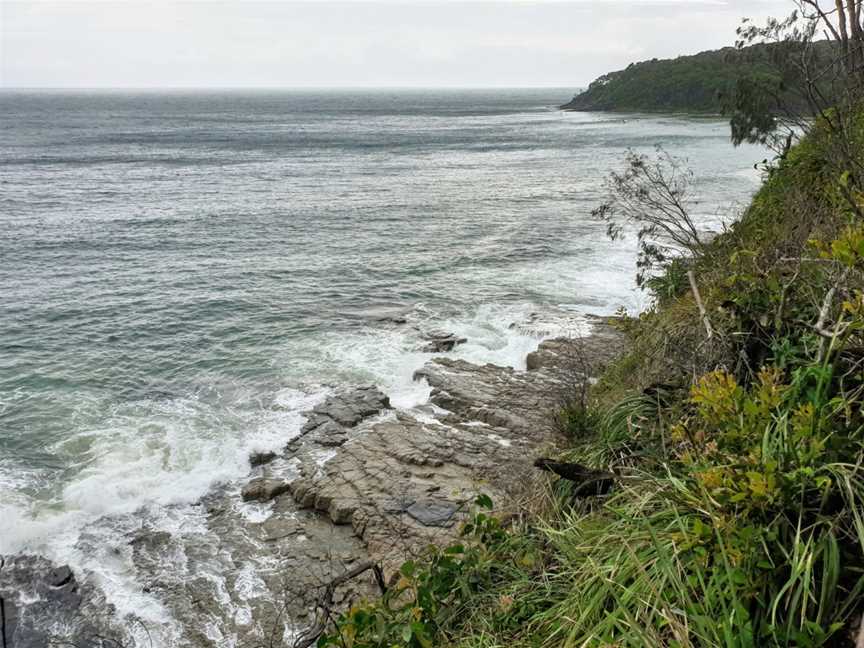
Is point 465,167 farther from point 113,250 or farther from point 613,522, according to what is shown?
point 613,522

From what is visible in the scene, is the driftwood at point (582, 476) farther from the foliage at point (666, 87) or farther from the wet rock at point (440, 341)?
the foliage at point (666, 87)

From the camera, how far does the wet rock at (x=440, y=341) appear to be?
65.8ft

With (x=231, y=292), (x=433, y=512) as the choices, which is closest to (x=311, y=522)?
(x=433, y=512)

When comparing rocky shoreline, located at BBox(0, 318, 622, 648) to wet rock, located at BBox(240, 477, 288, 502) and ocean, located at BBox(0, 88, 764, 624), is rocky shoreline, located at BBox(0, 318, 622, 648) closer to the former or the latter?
wet rock, located at BBox(240, 477, 288, 502)

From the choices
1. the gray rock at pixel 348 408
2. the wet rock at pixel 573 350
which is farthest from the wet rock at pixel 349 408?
the wet rock at pixel 573 350

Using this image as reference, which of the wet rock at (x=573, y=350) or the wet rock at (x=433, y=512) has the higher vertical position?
the wet rock at (x=573, y=350)

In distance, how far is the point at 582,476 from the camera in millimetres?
5227

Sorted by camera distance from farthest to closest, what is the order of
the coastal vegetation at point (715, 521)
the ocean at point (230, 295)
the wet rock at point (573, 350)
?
the wet rock at point (573, 350) → the ocean at point (230, 295) → the coastal vegetation at point (715, 521)

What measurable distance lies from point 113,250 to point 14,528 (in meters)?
21.6

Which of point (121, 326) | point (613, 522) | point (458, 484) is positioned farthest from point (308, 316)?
point (613, 522)

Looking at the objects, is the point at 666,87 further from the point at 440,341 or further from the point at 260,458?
the point at 260,458

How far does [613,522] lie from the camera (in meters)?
4.41

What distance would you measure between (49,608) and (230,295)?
15849 mm

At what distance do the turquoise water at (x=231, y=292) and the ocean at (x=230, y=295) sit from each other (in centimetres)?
9
